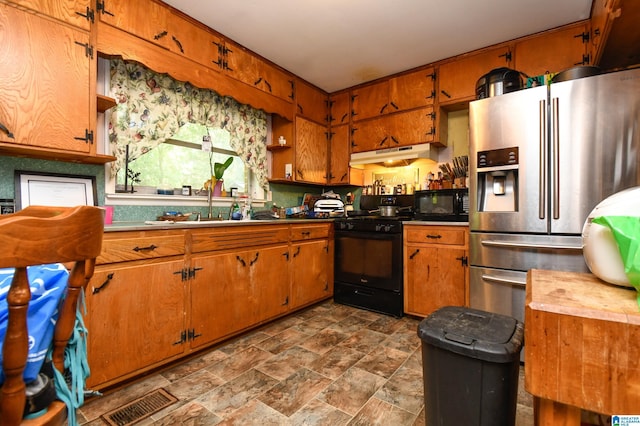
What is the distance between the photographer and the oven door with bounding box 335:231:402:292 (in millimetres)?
2875

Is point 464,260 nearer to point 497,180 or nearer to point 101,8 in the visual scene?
point 497,180

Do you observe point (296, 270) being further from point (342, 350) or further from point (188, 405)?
point (188, 405)

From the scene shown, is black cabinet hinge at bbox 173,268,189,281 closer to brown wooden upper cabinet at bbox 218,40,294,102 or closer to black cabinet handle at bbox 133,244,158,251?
black cabinet handle at bbox 133,244,158,251

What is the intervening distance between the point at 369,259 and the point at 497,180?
136 cm

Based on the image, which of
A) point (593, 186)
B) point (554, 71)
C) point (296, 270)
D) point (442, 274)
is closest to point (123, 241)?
point (296, 270)

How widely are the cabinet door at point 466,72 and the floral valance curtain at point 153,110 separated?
83.6 inches

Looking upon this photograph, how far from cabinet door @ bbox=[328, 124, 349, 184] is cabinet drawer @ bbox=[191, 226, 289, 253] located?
4.34 feet

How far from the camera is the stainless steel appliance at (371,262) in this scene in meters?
2.88

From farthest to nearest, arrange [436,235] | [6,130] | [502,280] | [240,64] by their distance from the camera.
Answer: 1. [240,64]
2. [436,235]
3. [502,280]
4. [6,130]

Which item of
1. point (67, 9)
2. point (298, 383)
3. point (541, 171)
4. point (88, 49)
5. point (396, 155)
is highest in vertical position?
point (67, 9)

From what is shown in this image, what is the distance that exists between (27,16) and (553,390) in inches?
106

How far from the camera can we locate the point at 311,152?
3662 mm

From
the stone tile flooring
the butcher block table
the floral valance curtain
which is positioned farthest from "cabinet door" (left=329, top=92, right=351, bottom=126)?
the butcher block table

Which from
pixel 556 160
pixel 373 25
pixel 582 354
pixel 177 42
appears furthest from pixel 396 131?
pixel 582 354
